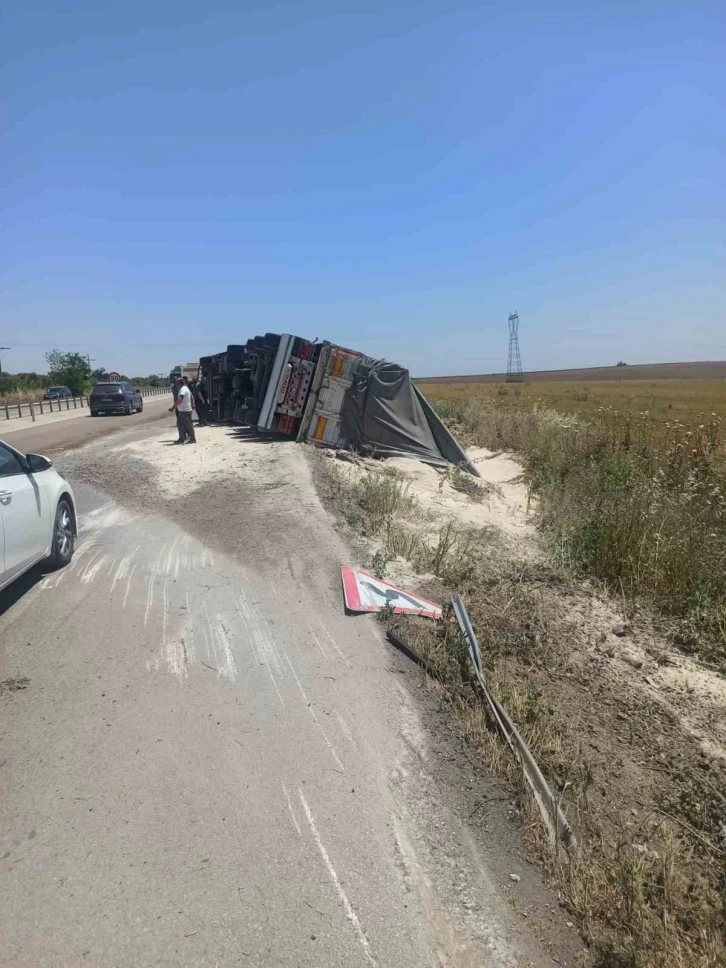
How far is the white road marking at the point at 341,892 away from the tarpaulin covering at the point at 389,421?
41.4 feet

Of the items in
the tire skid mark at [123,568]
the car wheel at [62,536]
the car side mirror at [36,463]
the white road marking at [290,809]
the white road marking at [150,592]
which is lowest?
the white road marking at [290,809]

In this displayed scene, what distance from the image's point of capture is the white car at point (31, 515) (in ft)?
17.4

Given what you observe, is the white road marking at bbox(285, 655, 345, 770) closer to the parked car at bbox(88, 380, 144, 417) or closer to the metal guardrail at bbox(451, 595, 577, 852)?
the metal guardrail at bbox(451, 595, 577, 852)

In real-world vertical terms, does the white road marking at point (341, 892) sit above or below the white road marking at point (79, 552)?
below

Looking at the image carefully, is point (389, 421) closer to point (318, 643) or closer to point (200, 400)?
point (200, 400)

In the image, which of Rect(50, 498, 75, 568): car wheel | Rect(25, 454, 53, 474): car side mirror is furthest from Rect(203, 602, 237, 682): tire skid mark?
Rect(25, 454, 53, 474): car side mirror

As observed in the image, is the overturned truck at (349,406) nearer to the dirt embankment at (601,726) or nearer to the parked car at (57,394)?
the dirt embankment at (601,726)

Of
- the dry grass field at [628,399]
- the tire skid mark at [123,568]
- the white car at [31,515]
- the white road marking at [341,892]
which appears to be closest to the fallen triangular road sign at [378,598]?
the tire skid mark at [123,568]

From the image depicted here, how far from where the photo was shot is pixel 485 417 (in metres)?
24.3

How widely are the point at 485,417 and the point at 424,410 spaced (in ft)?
27.1

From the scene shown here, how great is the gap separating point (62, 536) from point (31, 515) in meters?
0.98

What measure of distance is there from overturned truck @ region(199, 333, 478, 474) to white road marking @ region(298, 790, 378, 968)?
12550mm

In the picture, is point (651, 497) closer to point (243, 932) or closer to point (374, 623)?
point (374, 623)

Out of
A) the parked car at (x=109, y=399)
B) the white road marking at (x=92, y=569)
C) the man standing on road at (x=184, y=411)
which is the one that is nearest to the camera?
the white road marking at (x=92, y=569)
